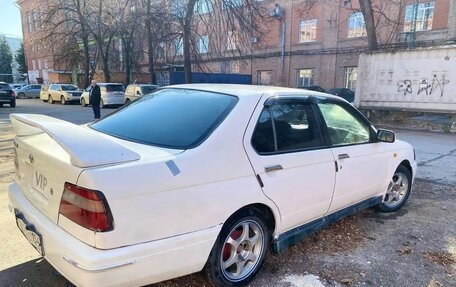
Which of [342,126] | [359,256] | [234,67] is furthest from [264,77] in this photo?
[359,256]

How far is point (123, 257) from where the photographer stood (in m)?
2.06

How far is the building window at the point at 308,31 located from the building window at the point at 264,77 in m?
4.48

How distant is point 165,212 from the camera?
2.19 m

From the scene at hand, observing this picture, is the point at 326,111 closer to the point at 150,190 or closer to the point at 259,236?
the point at 259,236

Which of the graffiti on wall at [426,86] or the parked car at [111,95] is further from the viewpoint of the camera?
the parked car at [111,95]

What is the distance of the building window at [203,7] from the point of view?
20084mm

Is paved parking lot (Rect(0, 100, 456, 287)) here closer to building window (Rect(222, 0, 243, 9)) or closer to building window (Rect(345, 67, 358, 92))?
building window (Rect(222, 0, 243, 9))

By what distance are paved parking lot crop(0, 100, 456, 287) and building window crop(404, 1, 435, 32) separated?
2373 centimetres

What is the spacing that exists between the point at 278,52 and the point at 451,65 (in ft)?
67.8

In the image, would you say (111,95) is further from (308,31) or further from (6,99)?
(308,31)

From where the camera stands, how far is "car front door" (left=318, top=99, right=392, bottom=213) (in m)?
3.43

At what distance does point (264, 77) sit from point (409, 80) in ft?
69.0

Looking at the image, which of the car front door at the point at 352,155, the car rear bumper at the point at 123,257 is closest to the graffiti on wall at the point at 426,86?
the car front door at the point at 352,155

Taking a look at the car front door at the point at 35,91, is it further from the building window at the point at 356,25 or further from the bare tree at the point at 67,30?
the building window at the point at 356,25
